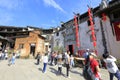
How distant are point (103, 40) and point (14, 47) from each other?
19.7 meters

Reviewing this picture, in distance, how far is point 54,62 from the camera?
15.9 m

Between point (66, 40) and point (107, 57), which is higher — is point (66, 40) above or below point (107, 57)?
above

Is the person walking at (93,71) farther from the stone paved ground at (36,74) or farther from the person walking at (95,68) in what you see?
the stone paved ground at (36,74)

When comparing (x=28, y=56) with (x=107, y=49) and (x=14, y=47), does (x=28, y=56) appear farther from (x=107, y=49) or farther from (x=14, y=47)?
(x=107, y=49)

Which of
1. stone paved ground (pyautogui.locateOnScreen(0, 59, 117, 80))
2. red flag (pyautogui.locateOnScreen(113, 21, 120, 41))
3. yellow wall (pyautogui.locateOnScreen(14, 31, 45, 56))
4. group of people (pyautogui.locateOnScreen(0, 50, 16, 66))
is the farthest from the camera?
yellow wall (pyautogui.locateOnScreen(14, 31, 45, 56))

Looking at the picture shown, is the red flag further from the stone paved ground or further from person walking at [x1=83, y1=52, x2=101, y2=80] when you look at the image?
person walking at [x1=83, y1=52, x2=101, y2=80]

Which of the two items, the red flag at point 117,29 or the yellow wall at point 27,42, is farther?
the yellow wall at point 27,42

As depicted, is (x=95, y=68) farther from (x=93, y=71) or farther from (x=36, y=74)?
(x=36, y=74)

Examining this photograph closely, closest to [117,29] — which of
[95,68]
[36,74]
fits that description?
[36,74]

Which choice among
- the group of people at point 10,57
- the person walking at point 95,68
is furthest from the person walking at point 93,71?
the group of people at point 10,57

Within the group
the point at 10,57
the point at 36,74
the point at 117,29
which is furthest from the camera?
the point at 10,57

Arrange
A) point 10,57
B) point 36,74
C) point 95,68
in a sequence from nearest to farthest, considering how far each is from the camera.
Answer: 1. point 95,68
2. point 36,74
3. point 10,57

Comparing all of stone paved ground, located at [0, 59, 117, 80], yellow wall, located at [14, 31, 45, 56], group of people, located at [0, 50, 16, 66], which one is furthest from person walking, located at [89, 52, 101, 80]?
yellow wall, located at [14, 31, 45, 56]

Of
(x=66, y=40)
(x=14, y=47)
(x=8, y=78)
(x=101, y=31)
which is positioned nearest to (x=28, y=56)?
(x=14, y=47)
